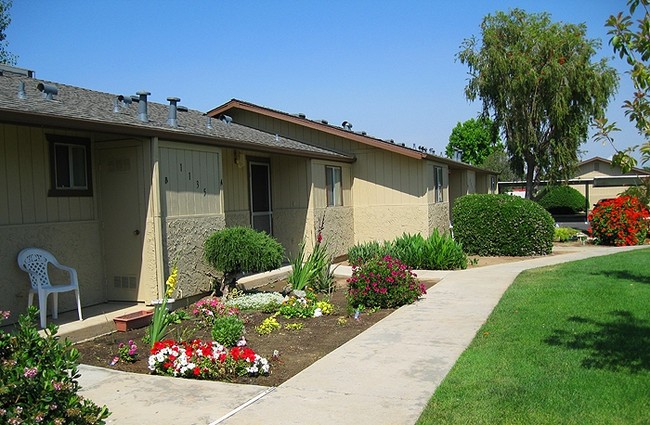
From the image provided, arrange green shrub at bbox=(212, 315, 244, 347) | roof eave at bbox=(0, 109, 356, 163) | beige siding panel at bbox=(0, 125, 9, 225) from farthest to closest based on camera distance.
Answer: beige siding panel at bbox=(0, 125, 9, 225) → roof eave at bbox=(0, 109, 356, 163) → green shrub at bbox=(212, 315, 244, 347)

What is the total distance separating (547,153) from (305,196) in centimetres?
1450

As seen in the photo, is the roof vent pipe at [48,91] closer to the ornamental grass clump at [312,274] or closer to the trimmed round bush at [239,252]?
the trimmed round bush at [239,252]

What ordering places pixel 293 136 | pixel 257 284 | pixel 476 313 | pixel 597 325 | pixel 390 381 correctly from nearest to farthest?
1. pixel 390 381
2. pixel 597 325
3. pixel 476 313
4. pixel 257 284
5. pixel 293 136

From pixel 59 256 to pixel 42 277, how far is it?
2.21ft

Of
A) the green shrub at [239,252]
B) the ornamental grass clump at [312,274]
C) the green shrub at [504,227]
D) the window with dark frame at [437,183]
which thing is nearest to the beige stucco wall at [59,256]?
the green shrub at [239,252]

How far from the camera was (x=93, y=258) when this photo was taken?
936 cm

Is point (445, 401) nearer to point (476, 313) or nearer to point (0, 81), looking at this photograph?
point (476, 313)

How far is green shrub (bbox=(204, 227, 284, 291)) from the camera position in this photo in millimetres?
9625

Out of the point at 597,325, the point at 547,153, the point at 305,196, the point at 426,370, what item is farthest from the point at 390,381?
the point at 547,153

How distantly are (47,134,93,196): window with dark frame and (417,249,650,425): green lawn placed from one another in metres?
6.29

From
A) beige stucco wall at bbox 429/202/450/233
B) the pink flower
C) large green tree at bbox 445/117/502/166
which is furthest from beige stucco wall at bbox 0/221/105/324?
large green tree at bbox 445/117/502/166

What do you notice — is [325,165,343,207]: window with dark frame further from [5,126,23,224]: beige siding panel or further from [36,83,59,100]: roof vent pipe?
[5,126,23,224]: beige siding panel

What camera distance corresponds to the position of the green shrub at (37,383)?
3.11 metres

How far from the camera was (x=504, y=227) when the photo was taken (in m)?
16.8
